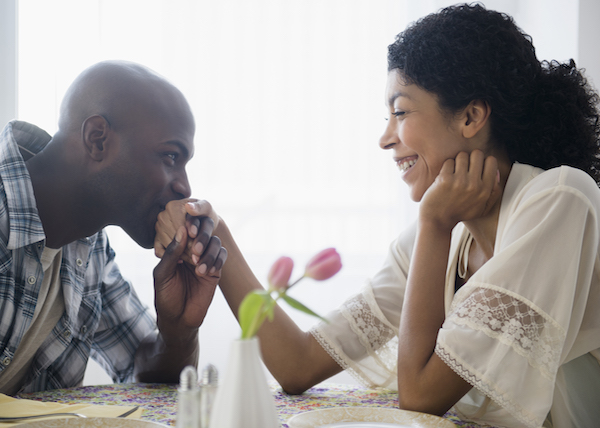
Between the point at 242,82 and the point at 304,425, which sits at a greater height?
the point at 242,82

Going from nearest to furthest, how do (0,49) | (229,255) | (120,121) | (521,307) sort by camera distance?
(521,307), (120,121), (229,255), (0,49)

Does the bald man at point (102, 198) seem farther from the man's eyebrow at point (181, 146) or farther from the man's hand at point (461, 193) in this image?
the man's hand at point (461, 193)

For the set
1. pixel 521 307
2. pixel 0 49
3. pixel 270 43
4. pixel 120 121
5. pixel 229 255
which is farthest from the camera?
pixel 270 43

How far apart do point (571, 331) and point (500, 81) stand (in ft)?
1.86

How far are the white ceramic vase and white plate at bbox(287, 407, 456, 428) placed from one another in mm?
274

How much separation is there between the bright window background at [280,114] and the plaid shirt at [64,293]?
1.48 m

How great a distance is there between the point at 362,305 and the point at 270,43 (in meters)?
2.09

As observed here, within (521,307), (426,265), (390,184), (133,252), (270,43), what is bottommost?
(521,307)

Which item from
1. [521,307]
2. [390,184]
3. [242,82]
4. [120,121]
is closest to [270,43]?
[242,82]

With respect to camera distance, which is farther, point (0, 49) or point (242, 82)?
point (242, 82)

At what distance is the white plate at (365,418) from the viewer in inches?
31.2

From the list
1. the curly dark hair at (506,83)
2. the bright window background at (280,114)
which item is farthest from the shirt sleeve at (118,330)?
the bright window background at (280,114)

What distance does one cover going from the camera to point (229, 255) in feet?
4.65

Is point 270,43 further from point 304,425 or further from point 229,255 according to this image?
point 304,425
